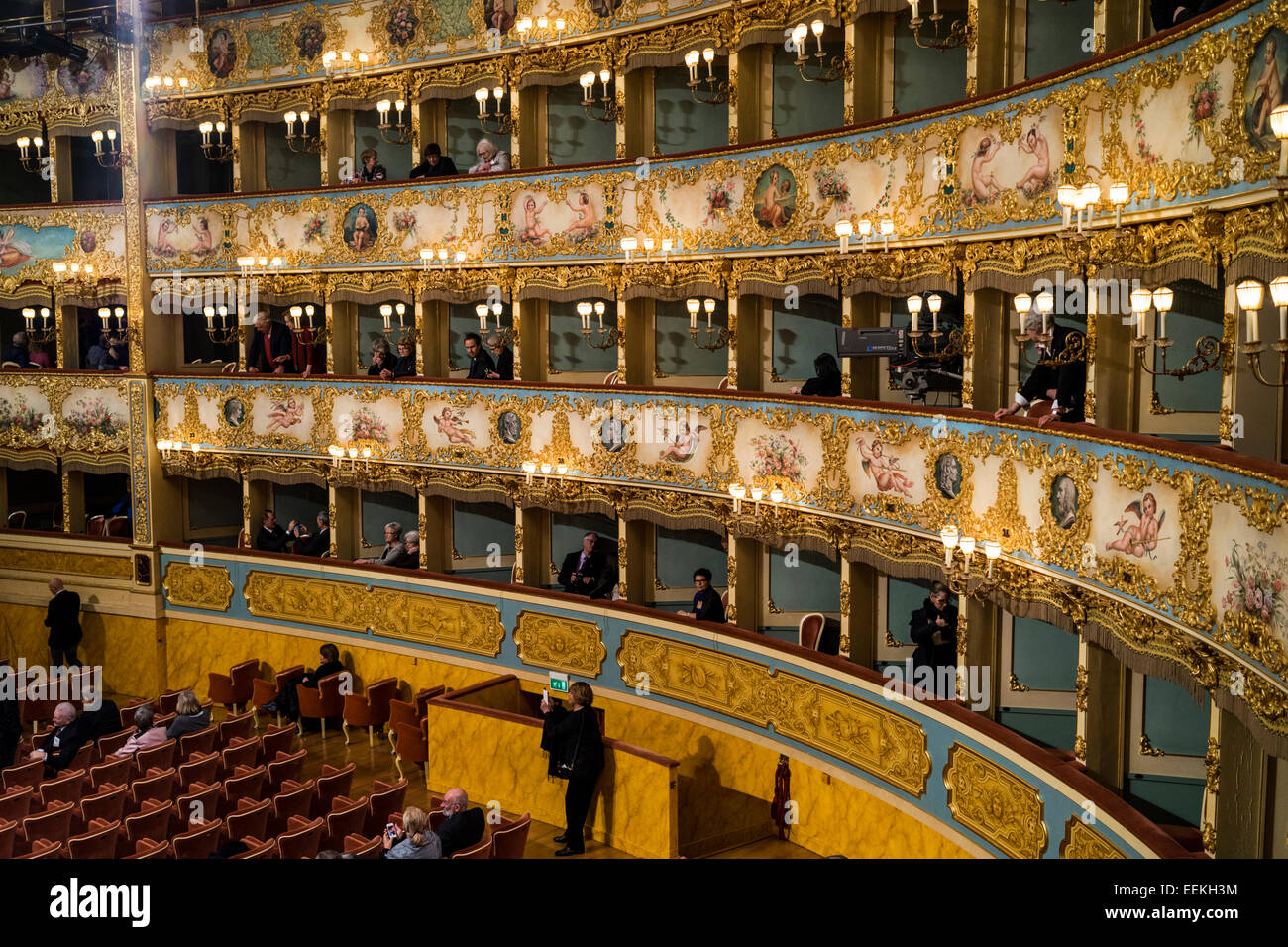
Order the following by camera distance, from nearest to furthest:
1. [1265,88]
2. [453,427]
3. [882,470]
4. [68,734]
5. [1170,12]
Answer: [1265,88]
[1170,12]
[882,470]
[68,734]
[453,427]

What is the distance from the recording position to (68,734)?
15.5 meters

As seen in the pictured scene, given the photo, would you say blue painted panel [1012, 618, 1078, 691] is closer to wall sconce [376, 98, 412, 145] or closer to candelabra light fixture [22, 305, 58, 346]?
wall sconce [376, 98, 412, 145]

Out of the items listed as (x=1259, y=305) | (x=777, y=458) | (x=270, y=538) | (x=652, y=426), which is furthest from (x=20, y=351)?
(x=1259, y=305)

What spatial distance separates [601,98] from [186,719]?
451 inches

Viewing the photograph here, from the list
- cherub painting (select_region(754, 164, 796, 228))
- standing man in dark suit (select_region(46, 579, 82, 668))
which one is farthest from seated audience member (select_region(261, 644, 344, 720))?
cherub painting (select_region(754, 164, 796, 228))

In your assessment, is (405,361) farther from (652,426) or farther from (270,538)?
(652,426)

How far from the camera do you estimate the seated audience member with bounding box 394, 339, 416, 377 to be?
19641 millimetres

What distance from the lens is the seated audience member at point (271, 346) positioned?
21062 mm

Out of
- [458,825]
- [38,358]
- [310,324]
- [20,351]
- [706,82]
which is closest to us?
[458,825]

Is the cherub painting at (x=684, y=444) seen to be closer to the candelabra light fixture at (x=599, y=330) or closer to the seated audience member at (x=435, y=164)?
the candelabra light fixture at (x=599, y=330)

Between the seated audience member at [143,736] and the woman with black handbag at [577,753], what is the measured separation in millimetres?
5154

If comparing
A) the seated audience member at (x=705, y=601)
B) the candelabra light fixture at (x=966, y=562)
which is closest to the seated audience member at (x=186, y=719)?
the seated audience member at (x=705, y=601)
